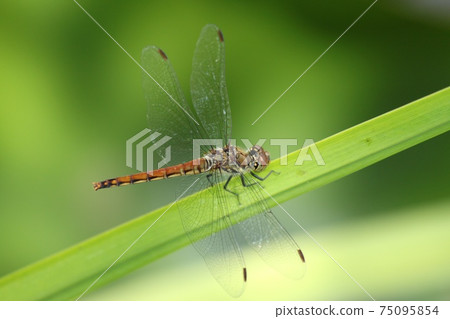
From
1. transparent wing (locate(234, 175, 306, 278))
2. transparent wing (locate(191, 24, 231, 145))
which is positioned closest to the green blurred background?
transparent wing (locate(234, 175, 306, 278))

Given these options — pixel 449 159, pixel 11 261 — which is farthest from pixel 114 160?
pixel 449 159

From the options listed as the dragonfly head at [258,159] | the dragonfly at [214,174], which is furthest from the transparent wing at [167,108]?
the dragonfly head at [258,159]

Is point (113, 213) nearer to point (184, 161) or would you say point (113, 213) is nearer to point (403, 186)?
point (184, 161)

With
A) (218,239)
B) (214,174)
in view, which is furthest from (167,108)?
(218,239)

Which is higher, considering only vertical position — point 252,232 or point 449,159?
point 449,159

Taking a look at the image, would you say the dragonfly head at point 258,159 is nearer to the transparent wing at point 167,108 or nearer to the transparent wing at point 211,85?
the transparent wing at point 211,85

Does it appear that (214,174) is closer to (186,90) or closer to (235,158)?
(235,158)

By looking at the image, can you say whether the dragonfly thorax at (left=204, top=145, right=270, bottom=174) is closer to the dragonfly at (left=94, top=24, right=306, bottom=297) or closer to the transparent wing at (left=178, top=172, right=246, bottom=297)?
the dragonfly at (left=94, top=24, right=306, bottom=297)
